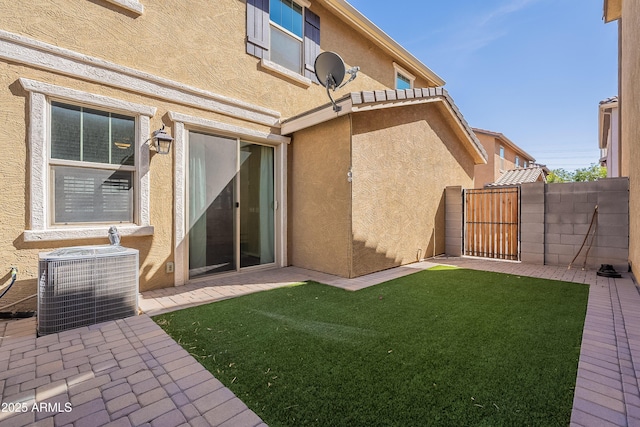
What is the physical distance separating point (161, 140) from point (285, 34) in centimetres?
456

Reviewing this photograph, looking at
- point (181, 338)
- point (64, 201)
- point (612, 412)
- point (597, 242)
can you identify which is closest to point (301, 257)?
point (181, 338)

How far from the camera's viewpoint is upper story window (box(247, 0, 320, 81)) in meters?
6.78

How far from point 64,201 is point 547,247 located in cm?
1063

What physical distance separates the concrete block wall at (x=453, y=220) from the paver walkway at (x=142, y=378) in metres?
4.82

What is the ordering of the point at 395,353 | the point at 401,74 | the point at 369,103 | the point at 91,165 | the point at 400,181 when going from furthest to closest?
the point at 401,74
the point at 400,181
the point at 369,103
the point at 91,165
the point at 395,353

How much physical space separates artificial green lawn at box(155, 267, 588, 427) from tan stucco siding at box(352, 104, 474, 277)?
188 cm

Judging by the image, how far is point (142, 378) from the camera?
8.43 ft

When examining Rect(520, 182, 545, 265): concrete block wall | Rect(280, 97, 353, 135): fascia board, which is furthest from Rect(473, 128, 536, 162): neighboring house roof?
Rect(280, 97, 353, 135): fascia board

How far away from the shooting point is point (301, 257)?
7.25 meters

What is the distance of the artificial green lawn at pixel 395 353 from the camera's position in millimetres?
2111

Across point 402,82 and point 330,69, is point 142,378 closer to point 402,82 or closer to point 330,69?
point 330,69

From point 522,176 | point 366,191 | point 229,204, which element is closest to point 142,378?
point 229,204

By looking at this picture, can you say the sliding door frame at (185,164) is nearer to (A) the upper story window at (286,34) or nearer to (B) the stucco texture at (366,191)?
(B) the stucco texture at (366,191)

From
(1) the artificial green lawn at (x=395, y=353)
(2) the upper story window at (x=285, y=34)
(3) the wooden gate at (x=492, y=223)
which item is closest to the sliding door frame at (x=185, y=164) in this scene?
(1) the artificial green lawn at (x=395, y=353)
